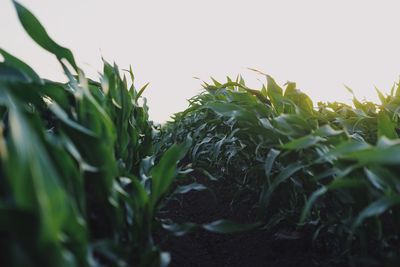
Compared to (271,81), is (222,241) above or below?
below

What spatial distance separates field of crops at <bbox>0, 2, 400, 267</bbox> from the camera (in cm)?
40

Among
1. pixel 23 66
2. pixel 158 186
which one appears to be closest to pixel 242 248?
pixel 158 186

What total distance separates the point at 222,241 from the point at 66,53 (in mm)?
854

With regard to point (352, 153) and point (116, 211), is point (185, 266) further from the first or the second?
point (352, 153)

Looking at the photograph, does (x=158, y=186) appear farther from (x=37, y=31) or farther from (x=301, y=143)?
(x=37, y=31)

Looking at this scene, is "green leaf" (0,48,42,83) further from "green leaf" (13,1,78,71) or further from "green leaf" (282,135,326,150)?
"green leaf" (282,135,326,150)

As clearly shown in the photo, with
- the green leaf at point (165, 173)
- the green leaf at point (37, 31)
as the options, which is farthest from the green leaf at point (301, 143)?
the green leaf at point (37, 31)

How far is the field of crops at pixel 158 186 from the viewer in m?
0.40

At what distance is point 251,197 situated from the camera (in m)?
1.55

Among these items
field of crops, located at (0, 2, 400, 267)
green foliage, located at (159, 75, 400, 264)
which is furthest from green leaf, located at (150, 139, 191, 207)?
green foliage, located at (159, 75, 400, 264)

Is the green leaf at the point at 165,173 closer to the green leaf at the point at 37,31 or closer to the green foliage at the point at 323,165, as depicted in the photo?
the green foliage at the point at 323,165

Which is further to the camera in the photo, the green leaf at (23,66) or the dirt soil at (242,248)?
the dirt soil at (242,248)

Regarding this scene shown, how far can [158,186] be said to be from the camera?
72 centimetres

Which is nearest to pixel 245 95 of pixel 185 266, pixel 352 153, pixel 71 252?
pixel 185 266
